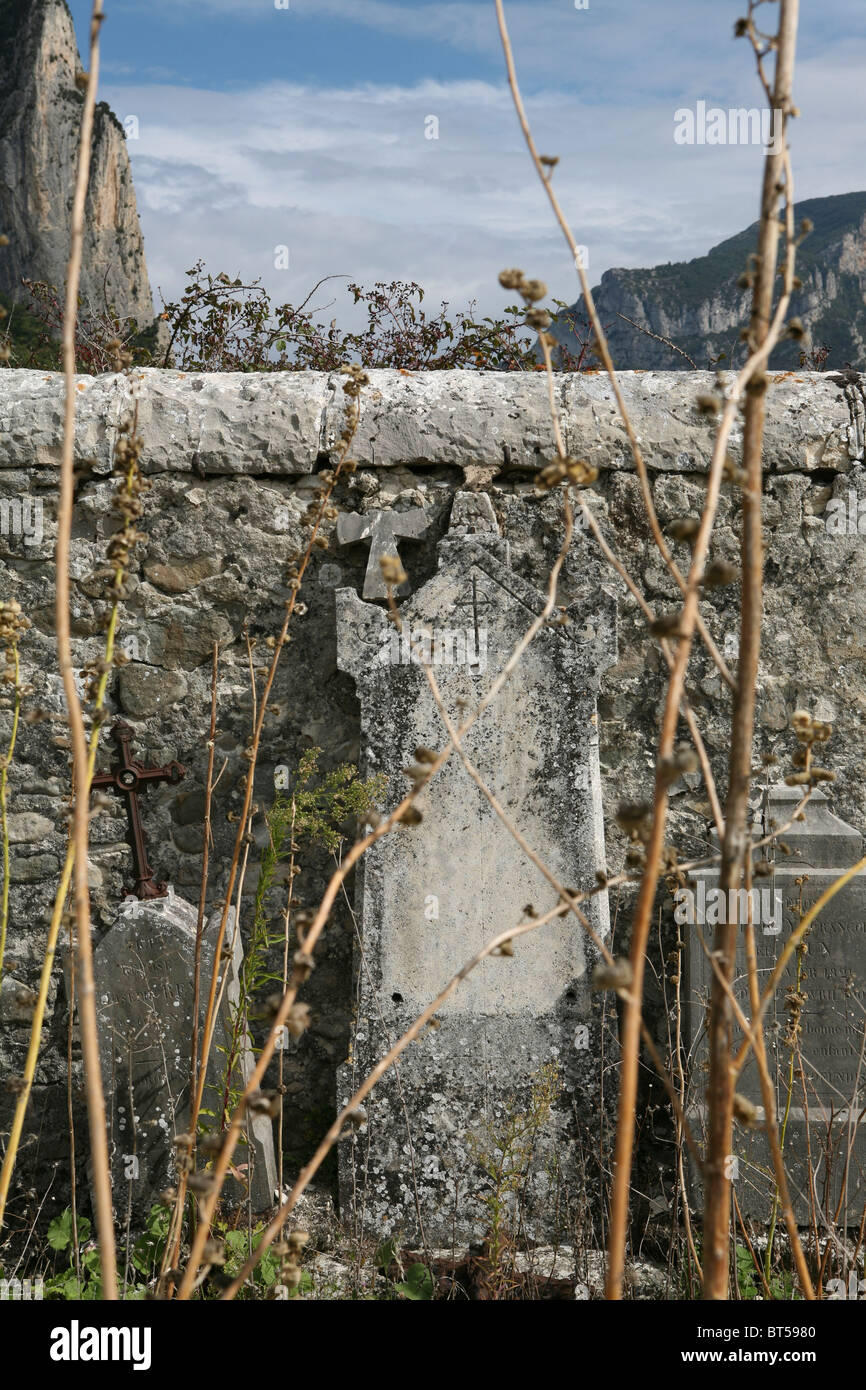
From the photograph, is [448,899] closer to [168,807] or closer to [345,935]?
[345,935]

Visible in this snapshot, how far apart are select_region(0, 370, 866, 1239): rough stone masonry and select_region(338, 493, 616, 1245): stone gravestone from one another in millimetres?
276

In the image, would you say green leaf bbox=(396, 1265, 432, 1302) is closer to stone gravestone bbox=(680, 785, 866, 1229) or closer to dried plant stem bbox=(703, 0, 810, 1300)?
stone gravestone bbox=(680, 785, 866, 1229)

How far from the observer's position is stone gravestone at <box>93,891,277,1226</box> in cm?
317

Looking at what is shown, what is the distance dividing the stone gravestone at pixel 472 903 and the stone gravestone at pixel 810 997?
363mm

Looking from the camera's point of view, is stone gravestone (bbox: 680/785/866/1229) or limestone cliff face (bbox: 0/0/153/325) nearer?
stone gravestone (bbox: 680/785/866/1229)

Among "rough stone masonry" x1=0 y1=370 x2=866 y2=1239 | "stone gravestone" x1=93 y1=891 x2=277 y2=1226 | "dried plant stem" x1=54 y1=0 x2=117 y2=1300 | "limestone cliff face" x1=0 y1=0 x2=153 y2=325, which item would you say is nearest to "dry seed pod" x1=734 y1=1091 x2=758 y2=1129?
"dried plant stem" x1=54 y1=0 x2=117 y2=1300

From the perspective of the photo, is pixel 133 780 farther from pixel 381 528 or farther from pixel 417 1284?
pixel 417 1284

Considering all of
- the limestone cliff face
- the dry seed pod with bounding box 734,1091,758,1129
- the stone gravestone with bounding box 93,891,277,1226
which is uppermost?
the limestone cliff face

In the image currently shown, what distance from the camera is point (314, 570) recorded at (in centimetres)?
371

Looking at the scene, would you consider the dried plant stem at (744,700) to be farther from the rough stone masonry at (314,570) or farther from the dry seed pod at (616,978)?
the rough stone masonry at (314,570)

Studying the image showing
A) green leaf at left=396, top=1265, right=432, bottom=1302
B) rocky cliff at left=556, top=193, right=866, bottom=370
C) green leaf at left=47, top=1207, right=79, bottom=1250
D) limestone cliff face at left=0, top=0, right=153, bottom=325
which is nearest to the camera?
green leaf at left=396, top=1265, right=432, bottom=1302

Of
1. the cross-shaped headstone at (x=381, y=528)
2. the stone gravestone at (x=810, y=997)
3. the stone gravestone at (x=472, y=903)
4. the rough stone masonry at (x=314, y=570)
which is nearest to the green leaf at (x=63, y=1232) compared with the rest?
the rough stone masonry at (x=314, y=570)

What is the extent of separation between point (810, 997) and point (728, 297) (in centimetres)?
2240
